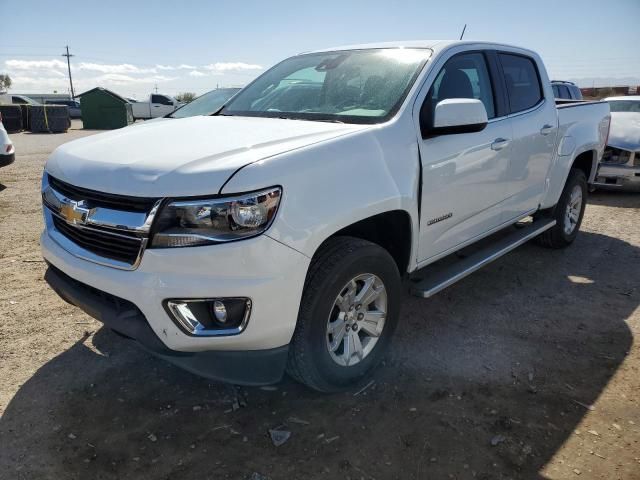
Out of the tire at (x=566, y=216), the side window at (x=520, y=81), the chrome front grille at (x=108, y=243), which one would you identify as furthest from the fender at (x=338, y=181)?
the tire at (x=566, y=216)

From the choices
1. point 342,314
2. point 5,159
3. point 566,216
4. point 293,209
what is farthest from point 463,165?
point 5,159

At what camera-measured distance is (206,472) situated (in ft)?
7.41

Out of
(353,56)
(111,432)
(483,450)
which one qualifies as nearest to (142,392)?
(111,432)

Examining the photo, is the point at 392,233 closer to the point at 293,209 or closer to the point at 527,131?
the point at 293,209

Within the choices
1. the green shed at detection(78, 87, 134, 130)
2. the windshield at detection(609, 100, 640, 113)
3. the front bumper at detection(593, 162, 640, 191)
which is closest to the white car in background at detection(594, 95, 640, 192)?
the front bumper at detection(593, 162, 640, 191)

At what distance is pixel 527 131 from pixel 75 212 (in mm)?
3274

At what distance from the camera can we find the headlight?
208 cm

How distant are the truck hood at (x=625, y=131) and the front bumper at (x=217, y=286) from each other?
24.8 feet

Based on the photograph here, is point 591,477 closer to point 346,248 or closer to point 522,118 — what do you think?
point 346,248

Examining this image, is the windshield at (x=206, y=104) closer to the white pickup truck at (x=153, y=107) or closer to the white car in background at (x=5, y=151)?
the white car in background at (x=5, y=151)

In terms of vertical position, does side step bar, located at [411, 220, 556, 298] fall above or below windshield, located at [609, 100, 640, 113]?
below

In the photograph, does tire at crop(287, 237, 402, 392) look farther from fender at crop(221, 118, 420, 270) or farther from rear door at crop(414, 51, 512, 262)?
rear door at crop(414, 51, 512, 262)

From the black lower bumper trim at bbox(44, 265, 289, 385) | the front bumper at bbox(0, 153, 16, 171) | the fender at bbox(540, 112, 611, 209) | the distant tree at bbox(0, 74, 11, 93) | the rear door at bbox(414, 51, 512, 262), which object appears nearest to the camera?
the black lower bumper trim at bbox(44, 265, 289, 385)

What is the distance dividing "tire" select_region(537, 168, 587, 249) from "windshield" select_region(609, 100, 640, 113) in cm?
504
